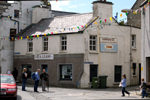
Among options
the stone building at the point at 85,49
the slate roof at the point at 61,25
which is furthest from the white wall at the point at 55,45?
the slate roof at the point at 61,25

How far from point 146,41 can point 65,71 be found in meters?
10.4

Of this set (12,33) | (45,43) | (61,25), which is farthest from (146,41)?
Answer: (12,33)

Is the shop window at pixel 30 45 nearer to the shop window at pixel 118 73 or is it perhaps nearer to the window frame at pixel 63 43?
the window frame at pixel 63 43

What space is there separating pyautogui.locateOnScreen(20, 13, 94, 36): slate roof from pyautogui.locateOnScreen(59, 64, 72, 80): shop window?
341 centimetres

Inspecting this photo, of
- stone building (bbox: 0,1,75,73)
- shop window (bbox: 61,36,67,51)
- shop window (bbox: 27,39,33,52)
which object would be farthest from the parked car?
stone building (bbox: 0,1,75,73)

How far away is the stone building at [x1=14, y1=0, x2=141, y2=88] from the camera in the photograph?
2817 cm

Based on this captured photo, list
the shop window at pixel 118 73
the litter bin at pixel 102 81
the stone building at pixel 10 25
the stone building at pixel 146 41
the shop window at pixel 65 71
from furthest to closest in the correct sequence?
the stone building at pixel 10 25
the shop window at pixel 118 73
the shop window at pixel 65 71
the litter bin at pixel 102 81
the stone building at pixel 146 41

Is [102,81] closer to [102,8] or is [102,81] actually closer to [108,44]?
[108,44]

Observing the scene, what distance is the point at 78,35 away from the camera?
28266mm

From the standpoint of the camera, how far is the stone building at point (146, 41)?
21312mm

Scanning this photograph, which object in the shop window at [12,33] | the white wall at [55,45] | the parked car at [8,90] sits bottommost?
the parked car at [8,90]

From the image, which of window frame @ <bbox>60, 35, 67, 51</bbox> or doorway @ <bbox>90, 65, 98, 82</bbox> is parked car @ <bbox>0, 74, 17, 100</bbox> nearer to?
doorway @ <bbox>90, 65, 98, 82</bbox>

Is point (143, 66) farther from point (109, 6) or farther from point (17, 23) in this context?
point (17, 23)

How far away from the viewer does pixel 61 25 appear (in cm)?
3177
